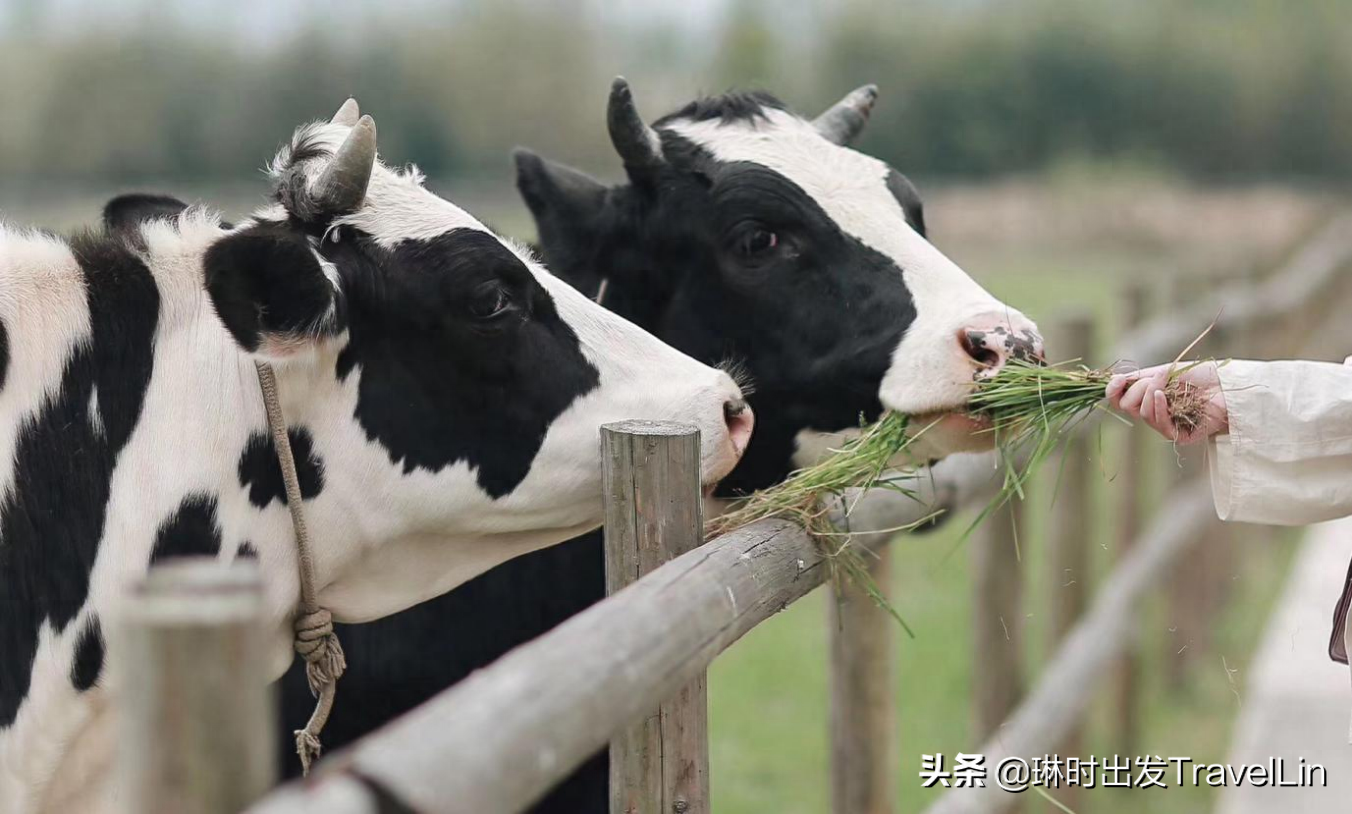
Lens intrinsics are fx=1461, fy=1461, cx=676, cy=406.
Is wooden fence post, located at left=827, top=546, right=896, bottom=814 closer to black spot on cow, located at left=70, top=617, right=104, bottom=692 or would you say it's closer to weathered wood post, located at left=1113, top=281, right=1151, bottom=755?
weathered wood post, located at left=1113, top=281, right=1151, bottom=755

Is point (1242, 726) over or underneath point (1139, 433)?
underneath

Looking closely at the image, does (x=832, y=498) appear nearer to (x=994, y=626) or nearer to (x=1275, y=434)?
(x=1275, y=434)

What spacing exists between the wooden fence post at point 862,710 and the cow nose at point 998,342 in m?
0.98

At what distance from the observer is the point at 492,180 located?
3278 cm

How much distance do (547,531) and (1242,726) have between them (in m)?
4.05

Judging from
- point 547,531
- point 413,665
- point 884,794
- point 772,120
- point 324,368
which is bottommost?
point 884,794

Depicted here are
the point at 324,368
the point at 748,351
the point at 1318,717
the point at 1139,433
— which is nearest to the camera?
the point at 324,368

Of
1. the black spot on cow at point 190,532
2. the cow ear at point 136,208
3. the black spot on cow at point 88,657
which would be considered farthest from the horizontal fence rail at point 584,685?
the cow ear at point 136,208

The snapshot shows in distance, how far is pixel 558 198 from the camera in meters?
3.40

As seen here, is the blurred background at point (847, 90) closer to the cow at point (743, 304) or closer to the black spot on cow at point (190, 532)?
the cow at point (743, 304)

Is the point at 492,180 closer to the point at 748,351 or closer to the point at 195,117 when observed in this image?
the point at 195,117

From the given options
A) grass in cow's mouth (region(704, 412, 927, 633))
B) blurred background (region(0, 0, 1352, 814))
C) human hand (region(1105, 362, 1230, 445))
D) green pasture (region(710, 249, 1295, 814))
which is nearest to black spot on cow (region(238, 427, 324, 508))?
grass in cow's mouth (region(704, 412, 927, 633))

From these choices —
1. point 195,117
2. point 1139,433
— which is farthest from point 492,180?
point 1139,433

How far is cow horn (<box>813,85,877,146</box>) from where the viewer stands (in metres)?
3.64
